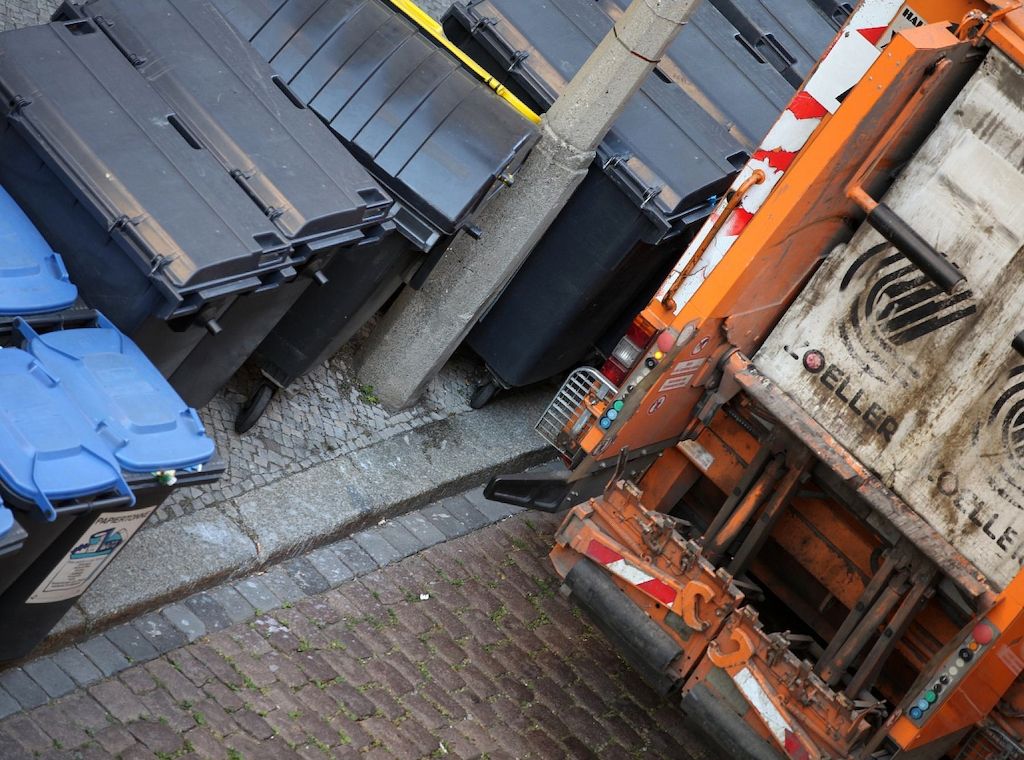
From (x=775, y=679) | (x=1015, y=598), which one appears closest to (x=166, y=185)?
(x=775, y=679)

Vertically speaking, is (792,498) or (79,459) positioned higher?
(792,498)

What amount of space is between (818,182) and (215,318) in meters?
2.13

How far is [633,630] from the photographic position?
516 cm

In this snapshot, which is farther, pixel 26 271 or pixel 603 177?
pixel 603 177

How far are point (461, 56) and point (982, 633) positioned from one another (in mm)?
3159

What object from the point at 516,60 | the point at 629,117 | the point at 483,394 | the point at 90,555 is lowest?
the point at 90,555

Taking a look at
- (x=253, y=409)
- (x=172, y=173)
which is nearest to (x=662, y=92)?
(x=253, y=409)

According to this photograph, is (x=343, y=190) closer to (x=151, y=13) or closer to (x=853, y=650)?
(x=151, y=13)

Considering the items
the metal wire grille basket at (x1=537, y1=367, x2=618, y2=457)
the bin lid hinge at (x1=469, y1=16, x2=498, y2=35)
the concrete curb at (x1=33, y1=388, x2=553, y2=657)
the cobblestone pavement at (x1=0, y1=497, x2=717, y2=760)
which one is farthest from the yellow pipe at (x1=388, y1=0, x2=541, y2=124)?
the cobblestone pavement at (x1=0, y1=497, x2=717, y2=760)

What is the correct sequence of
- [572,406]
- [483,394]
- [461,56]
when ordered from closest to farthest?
[572,406] → [461,56] → [483,394]

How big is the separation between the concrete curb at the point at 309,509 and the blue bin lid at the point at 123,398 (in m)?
0.80

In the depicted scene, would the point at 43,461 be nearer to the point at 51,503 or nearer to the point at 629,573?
the point at 51,503

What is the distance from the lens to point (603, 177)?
6.23 metres

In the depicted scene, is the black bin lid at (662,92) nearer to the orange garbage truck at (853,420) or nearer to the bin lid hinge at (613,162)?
the bin lid hinge at (613,162)
